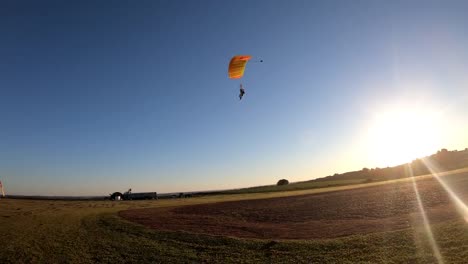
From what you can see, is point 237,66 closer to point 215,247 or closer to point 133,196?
point 215,247

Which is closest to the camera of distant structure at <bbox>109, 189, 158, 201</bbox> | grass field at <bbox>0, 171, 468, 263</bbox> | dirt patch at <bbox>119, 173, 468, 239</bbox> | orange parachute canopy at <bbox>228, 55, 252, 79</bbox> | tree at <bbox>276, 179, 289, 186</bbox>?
grass field at <bbox>0, 171, 468, 263</bbox>

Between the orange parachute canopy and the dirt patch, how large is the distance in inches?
516

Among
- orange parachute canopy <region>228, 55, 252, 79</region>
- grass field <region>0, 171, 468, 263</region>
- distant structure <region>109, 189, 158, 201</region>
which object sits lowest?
grass field <region>0, 171, 468, 263</region>

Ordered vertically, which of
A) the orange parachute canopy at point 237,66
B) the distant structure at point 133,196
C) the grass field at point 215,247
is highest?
the orange parachute canopy at point 237,66

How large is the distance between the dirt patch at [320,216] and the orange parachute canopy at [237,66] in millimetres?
13113

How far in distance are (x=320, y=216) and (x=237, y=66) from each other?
1503cm

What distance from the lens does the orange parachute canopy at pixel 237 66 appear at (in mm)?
29219

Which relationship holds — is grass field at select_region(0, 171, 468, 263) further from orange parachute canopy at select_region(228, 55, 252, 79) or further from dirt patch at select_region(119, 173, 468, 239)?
orange parachute canopy at select_region(228, 55, 252, 79)

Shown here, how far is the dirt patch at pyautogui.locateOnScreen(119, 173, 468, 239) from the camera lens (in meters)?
22.1

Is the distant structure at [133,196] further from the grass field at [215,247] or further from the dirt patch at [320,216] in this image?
the grass field at [215,247]

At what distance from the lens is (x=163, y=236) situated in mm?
22219

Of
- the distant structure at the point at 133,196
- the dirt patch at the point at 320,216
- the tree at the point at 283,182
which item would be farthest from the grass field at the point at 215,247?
the tree at the point at 283,182

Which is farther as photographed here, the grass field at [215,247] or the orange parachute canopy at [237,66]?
the orange parachute canopy at [237,66]

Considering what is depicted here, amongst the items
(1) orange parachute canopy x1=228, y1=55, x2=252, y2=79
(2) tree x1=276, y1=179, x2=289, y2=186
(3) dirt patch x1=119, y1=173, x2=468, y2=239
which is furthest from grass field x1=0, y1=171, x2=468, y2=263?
(2) tree x1=276, y1=179, x2=289, y2=186
